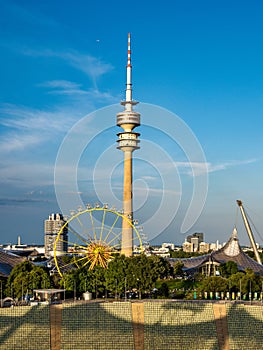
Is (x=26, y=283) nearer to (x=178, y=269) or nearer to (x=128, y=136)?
(x=178, y=269)

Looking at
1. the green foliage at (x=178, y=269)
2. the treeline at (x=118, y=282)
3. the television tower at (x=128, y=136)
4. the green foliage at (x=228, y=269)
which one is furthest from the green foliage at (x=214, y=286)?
the television tower at (x=128, y=136)

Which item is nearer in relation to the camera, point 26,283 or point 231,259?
point 26,283

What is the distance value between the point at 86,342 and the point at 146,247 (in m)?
30.2

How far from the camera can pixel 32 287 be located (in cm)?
4169

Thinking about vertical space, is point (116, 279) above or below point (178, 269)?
below

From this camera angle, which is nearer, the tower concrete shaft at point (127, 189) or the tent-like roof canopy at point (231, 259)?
the tent-like roof canopy at point (231, 259)

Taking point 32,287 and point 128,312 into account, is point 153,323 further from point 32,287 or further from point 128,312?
point 32,287

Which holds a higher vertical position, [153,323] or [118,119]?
[118,119]

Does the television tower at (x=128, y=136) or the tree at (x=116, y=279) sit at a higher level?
the television tower at (x=128, y=136)

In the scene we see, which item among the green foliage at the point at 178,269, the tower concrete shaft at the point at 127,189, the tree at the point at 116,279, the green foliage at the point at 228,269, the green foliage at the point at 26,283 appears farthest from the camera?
the tower concrete shaft at the point at 127,189

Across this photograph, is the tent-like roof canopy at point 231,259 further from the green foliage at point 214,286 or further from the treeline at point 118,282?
the green foliage at point 214,286

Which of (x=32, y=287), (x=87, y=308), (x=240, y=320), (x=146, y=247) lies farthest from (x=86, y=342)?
(x=146, y=247)

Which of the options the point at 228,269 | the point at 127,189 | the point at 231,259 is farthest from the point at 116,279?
the point at 127,189

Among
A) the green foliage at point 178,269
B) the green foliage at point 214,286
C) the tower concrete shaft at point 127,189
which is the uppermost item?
the tower concrete shaft at point 127,189
